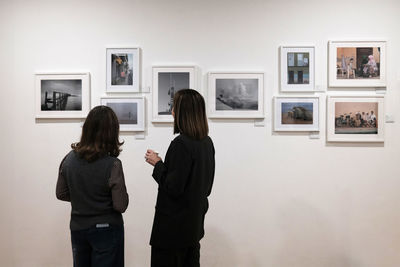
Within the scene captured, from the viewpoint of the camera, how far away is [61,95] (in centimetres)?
336

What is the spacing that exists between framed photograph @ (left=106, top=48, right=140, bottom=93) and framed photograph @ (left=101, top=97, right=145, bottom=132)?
0.09 meters

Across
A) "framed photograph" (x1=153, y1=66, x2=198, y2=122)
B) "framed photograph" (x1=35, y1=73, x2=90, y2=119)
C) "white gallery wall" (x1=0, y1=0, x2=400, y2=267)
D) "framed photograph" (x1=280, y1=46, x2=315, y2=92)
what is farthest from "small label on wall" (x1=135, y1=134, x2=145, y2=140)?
"framed photograph" (x1=280, y1=46, x2=315, y2=92)

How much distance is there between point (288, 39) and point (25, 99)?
2845 mm

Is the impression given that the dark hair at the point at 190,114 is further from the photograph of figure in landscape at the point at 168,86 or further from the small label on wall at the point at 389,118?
the small label on wall at the point at 389,118

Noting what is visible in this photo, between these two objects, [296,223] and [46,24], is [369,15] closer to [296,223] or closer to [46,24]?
[296,223]

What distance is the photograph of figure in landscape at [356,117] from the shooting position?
3305mm

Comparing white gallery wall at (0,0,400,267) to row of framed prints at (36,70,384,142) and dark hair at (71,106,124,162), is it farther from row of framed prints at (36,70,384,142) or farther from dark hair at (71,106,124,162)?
dark hair at (71,106,124,162)

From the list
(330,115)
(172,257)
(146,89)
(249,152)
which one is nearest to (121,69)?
(146,89)

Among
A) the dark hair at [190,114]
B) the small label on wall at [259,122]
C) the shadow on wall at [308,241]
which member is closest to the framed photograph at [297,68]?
the small label on wall at [259,122]

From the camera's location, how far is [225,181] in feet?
11.0

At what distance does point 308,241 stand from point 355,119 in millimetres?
1350

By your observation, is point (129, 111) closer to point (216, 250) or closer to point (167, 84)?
point (167, 84)

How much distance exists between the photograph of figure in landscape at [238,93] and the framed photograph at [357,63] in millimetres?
799

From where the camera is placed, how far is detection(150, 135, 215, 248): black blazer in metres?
2.02
